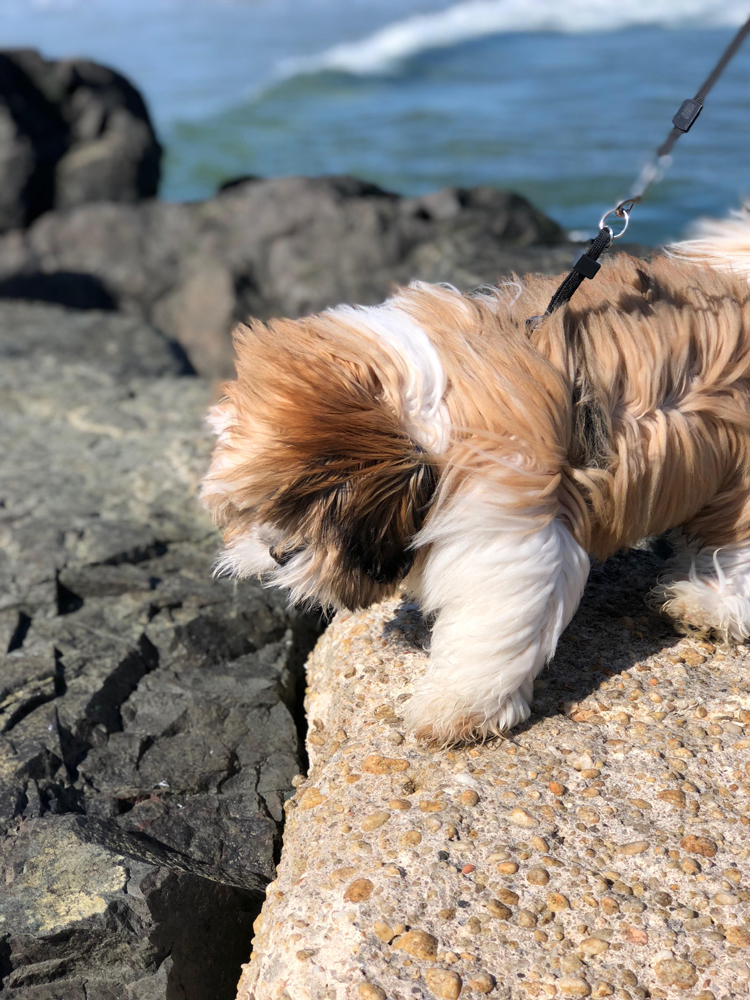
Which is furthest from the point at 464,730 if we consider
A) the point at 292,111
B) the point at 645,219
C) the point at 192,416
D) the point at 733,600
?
the point at 292,111

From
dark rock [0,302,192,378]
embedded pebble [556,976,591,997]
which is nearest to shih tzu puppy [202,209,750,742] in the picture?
embedded pebble [556,976,591,997]

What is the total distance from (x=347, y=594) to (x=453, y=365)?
72 centimetres

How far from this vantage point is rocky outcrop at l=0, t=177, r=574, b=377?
9594mm

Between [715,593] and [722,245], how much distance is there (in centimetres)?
123

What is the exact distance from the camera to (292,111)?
3045 centimetres

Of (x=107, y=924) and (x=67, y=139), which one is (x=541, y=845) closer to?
(x=107, y=924)

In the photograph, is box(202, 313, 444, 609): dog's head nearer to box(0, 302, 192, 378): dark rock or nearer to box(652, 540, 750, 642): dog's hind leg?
box(652, 540, 750, 642): dog's hind leg

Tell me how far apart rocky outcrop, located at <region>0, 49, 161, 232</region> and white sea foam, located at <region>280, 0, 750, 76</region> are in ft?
76.0

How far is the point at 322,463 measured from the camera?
257 centimetres

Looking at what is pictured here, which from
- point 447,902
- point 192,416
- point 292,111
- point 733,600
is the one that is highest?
point 733,600

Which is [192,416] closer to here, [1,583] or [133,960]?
[1,583]

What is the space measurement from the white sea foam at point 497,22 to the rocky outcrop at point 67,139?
76.0 ft

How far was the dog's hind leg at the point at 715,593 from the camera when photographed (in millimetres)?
3182

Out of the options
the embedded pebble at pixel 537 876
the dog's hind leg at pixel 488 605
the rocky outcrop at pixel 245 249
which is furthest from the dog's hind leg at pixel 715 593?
the rocky outcrop at pixel 245 249
